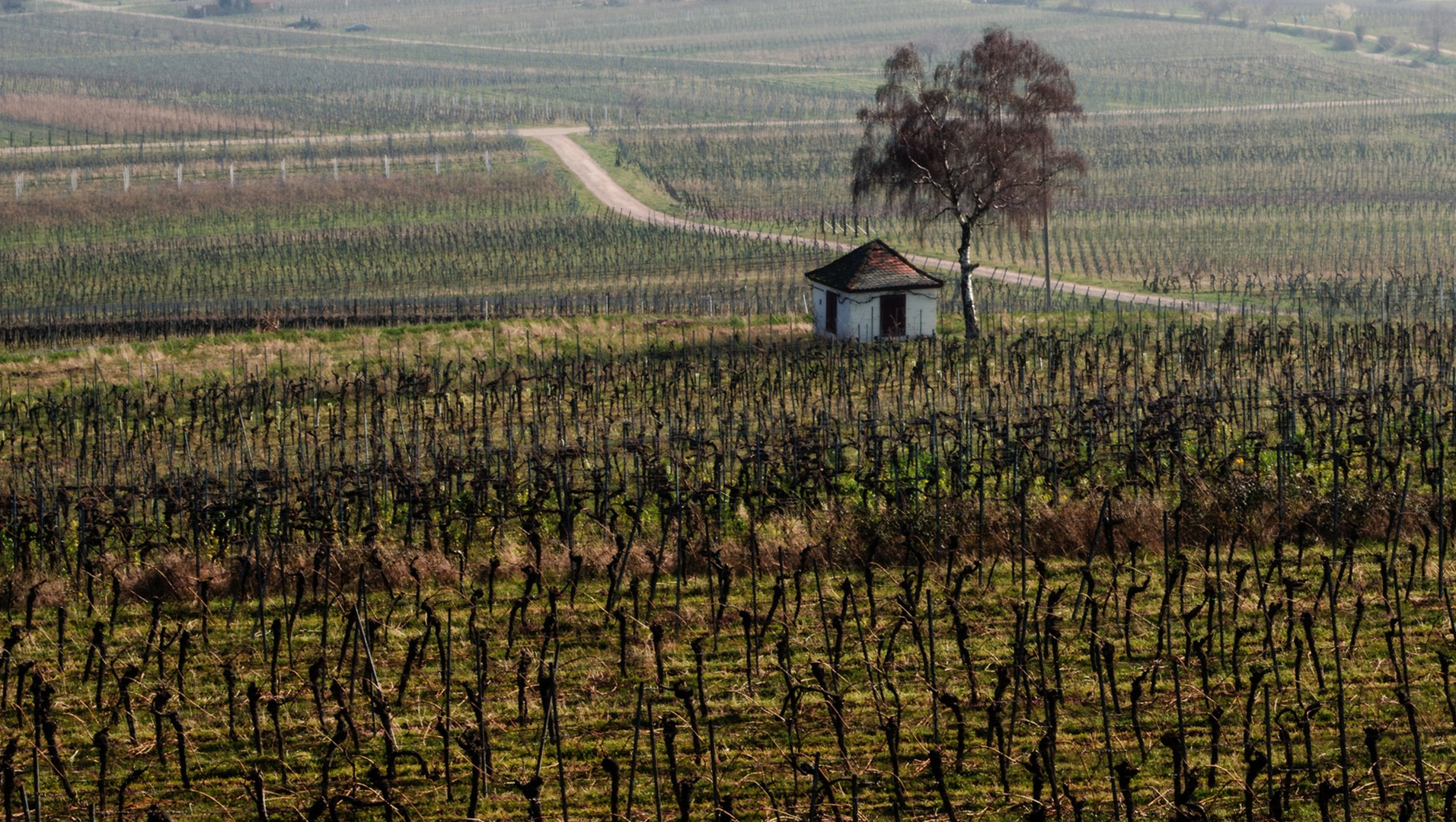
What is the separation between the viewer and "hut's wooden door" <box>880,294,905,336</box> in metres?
35.4

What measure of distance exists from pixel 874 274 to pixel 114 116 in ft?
233

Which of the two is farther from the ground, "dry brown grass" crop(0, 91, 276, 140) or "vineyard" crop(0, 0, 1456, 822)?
"dry brown grass" crop(0, 91, 276, 140)

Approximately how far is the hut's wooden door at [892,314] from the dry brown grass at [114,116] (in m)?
62.4

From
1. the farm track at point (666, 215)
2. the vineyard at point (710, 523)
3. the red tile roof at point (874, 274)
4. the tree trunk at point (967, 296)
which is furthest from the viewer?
the farm track at point (666, 215)

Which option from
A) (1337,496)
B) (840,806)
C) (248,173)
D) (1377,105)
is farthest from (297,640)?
(1377,105)

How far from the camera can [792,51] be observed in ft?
457

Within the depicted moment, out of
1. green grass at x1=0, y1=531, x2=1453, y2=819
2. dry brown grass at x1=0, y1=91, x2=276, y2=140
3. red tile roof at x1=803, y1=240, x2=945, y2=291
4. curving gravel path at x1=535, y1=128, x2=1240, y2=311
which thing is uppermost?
dry brown grass at x1=0, y1=91, x2=276, y2=140

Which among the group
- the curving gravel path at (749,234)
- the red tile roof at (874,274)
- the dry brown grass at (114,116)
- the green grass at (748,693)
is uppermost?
the dry brown grass at (114,116)

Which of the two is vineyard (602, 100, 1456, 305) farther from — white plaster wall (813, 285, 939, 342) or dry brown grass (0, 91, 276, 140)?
dry brown grass (0, 91, 276, 140)

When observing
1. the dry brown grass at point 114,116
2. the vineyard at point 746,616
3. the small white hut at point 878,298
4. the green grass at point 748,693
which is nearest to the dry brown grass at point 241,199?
the dry brown grass at point 114,116

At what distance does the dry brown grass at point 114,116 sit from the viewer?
8988 cm

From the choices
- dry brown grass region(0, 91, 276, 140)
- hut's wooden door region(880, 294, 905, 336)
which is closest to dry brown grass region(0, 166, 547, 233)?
dry brown grass region(0, 91, 276, 140)

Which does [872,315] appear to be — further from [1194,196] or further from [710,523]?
[1194,196]

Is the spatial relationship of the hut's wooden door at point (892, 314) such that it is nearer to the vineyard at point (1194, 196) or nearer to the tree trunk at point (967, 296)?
the tree trunk at point (967, 296)
